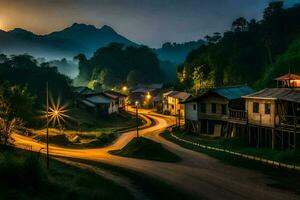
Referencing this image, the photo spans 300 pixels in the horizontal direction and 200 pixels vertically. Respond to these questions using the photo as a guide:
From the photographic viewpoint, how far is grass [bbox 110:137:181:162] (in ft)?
143

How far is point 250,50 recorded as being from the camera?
10188cm

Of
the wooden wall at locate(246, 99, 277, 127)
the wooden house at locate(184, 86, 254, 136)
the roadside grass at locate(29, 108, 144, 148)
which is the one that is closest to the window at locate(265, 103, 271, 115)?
the wooden wall at locate(246, 99, 277, 127)

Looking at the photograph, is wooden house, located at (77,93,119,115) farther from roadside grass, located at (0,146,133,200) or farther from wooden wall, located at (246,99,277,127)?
roadside grass, located at (0,146,133,200)

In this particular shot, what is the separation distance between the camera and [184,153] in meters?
46.2

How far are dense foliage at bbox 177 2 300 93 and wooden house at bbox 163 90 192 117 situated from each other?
20.9 ft

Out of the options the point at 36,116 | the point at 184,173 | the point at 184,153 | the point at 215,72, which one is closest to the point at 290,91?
the point at 184,153

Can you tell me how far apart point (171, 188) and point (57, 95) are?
254 ft

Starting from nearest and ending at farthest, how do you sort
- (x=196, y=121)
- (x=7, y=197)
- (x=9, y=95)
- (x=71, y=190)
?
(x=7, y=197), (x=71, y=190), (x=9, y=95), (x=196, y=121)

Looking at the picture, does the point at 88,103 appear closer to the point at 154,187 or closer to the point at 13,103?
the point at 13,103

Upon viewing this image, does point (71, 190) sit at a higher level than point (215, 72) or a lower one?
lower

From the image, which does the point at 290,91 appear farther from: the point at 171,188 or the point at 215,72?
the point at 215,72

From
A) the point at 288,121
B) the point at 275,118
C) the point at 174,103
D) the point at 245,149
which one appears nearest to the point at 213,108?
the point at 275,118

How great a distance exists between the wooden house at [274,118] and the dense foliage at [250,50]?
4150 centimetres

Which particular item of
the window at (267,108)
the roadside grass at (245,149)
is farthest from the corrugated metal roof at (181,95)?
the window at (267,108)
